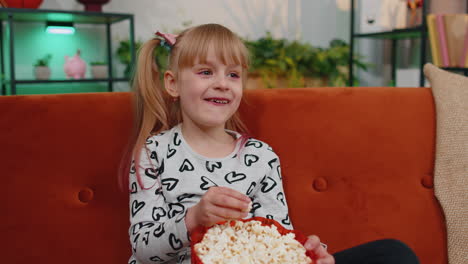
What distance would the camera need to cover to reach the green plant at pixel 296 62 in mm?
3451

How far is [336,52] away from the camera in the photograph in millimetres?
3594

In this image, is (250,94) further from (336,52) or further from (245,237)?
(336,52)

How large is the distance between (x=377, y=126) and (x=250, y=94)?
346 mm

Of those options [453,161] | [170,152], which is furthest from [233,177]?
[453,161]

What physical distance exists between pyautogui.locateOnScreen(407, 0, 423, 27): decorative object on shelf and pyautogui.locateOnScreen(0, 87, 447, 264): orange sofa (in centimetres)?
193

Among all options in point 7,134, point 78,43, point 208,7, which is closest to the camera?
point 7,134

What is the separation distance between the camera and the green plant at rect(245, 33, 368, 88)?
3.45m

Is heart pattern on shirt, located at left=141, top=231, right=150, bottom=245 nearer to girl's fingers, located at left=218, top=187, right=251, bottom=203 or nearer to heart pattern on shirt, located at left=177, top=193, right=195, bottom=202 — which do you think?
heart pattern on shirt, located at left=177, top=193, right=195, bottom=202

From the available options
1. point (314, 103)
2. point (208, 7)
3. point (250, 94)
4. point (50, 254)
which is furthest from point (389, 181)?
point (208, 7)

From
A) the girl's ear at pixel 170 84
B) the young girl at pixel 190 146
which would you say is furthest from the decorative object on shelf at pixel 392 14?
the girl's ear at pixel 170 84

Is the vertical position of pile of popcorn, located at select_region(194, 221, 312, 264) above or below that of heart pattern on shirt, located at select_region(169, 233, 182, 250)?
above

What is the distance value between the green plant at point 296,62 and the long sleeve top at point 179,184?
2.40 meters

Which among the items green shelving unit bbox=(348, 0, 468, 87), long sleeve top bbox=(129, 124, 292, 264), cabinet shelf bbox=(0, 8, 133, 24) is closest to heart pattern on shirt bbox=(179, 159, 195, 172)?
long sleeve top bbox=(129, 124, 292, 264)

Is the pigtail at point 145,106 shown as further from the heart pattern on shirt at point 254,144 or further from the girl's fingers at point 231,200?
the girl's fingers at point 231,200
